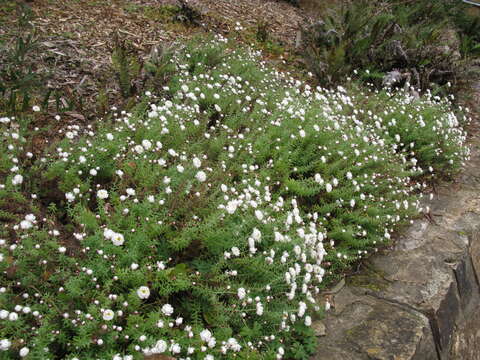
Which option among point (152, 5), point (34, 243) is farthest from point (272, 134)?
point (152, 5)

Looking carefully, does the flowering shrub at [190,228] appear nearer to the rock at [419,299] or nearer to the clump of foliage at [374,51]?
the rock at [419,299]

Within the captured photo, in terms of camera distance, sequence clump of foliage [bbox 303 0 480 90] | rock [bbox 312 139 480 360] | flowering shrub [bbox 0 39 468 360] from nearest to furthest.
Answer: flowering shrub [bbox 0 39 468 360] → rock [bbox 312 139 480 360] → clump of foliage [bbox 303 0 480 90]

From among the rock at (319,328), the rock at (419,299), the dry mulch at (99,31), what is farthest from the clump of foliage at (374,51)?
the rock at (319,328)

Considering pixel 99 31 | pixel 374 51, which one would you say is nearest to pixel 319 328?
pixel 99 31

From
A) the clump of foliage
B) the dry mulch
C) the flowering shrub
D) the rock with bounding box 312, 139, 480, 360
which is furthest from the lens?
the clump of foliage

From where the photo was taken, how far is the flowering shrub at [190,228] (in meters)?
2.22

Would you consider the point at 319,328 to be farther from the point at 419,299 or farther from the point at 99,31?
the point at 99,31

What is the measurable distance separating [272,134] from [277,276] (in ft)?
5.21

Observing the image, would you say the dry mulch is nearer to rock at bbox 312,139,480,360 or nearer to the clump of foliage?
the clump of foliage

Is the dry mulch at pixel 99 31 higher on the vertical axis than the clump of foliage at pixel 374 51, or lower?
lower

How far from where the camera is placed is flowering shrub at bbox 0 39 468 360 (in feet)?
7.27

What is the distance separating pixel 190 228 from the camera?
262 centimetres

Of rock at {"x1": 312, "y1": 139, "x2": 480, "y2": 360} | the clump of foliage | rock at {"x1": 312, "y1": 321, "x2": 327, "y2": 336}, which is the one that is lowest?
rock at {"x1": 312, "y1": 321, "x2": 327, "y2": 336}

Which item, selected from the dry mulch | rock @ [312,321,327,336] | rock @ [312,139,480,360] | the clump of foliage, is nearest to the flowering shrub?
rock @ [312,321,327,336]
